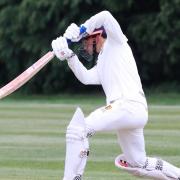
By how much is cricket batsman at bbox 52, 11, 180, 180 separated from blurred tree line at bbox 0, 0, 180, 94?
2011 cm


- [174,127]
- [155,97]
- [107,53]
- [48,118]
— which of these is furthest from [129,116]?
[155,97]

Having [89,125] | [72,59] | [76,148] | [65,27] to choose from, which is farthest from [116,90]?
[65,27]

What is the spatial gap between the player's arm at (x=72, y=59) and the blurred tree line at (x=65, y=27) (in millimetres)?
20002

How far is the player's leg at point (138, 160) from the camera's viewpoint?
806 centimetres

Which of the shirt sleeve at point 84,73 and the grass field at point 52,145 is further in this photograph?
the grass field at point 52,145

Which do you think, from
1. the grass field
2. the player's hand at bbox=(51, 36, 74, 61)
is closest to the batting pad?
the player's hand at bbox=(51, 36, 74, 61)

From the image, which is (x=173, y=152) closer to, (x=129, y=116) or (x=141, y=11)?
(x=129, y=116)

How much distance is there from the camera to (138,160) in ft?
26.6

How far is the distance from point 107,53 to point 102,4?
22.1 metres

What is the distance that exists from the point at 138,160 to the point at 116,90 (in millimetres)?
687

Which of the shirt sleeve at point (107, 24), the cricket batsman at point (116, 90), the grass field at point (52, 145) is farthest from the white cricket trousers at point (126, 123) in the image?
the grass field at point (52, 145)

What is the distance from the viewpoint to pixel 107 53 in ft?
26.7

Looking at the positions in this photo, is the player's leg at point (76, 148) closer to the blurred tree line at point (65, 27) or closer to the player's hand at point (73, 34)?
the player's hand at point (73, 34)

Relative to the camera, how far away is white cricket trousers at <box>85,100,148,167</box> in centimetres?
779
